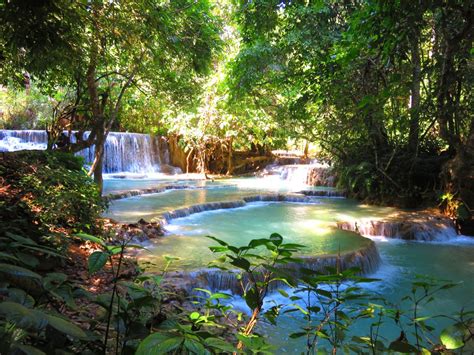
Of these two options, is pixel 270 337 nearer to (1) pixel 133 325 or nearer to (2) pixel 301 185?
(1) pixel 133 325

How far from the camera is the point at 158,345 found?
0.93 metres

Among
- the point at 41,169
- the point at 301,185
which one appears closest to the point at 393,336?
the point at 41,169

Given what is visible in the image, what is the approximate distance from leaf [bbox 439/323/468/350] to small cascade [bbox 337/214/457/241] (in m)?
7.05

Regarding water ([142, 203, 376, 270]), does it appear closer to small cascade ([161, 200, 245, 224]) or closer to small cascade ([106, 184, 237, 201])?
small cascade ([161, 200, 245, 224])

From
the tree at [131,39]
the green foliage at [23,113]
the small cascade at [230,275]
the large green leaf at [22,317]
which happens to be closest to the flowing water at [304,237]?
the small cascade at [230,275]

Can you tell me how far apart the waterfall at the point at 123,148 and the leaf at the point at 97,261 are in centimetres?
1678

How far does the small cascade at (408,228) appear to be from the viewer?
8.19 metres

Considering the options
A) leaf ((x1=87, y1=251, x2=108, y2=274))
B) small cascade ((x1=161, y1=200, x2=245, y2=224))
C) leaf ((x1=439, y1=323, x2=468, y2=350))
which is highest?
leaf ((x1=87, y1=251, x2=108, y2=274))

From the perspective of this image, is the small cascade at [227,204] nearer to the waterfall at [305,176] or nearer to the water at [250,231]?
the water at [250,231]

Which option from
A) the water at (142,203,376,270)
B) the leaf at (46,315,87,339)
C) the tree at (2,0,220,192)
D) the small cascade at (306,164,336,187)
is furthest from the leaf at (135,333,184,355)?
the small cascade at (306,164,336,187)

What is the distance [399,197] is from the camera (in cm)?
1107

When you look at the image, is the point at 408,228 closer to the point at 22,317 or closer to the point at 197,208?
the point at 197,208

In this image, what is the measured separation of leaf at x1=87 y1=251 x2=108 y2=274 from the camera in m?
1.17

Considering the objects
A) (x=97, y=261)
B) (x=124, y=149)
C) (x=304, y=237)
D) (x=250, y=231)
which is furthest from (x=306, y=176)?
(x=97, y=261)
